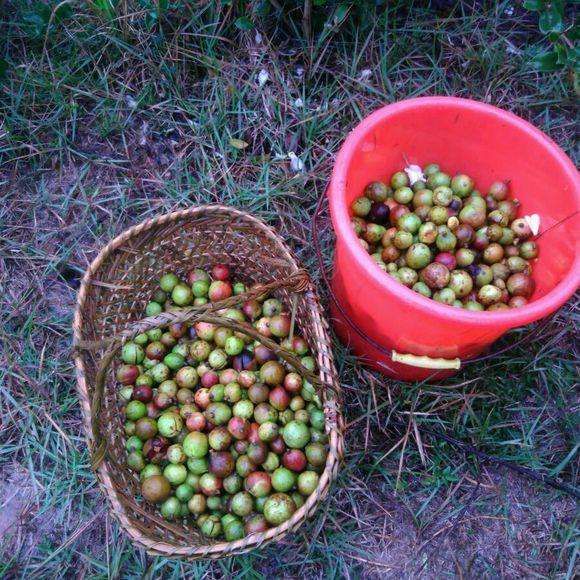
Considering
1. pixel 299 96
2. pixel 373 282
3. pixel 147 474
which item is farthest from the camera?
pixel 299 96

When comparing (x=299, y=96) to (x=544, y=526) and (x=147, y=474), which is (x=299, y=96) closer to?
(x=147, y=474)

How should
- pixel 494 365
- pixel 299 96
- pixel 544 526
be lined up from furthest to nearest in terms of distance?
pixel 299 96
pixel 494 365
pixel 544 526

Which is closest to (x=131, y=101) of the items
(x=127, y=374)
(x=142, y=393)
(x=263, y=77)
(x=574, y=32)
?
(x=263, y=77)

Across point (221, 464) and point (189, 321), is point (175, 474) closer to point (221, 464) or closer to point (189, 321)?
point (221, 464)

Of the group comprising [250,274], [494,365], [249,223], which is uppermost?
[249,223]

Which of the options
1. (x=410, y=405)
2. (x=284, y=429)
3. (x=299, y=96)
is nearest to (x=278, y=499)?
(x=284, y=429)

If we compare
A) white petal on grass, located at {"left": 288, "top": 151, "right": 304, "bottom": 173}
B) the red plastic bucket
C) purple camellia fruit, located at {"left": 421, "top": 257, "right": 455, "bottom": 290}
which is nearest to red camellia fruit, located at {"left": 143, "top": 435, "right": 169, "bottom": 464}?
the red plastic bucket
